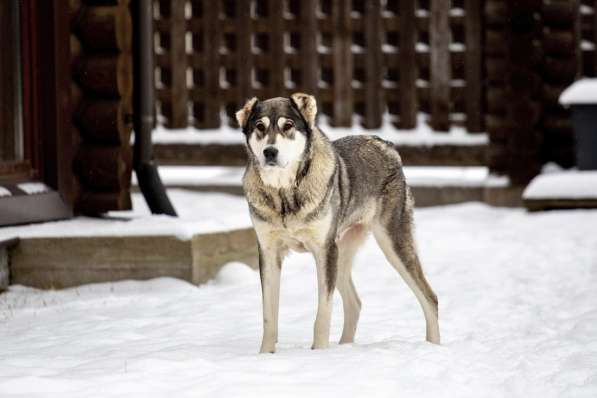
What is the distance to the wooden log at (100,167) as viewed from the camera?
8.27 meters

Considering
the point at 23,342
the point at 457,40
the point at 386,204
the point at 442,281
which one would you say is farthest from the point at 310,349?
the point at 457,40

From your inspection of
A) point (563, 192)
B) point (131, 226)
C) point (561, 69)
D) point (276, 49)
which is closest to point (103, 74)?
point (131, 226)

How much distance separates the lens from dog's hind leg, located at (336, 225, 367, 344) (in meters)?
5.80

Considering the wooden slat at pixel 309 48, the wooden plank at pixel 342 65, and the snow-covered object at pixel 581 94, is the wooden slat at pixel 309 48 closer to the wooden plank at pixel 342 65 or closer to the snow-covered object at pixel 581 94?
the wooden plank at pixel 342 65

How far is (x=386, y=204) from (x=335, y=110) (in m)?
6.19

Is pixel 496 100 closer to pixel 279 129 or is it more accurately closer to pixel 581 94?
pixel 581 94

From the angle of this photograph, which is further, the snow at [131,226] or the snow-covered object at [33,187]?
the snow-covered object at [33,187]

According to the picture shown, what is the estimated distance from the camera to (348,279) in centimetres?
589

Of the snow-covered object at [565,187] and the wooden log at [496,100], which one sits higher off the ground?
the wooden log at [496,100]

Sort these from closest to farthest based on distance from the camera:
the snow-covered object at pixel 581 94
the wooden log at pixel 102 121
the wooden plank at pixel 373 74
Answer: the wooden log at pixel 102 121, the snow-covered object at pixel 581 94, the wooden plank at pixel 373 74

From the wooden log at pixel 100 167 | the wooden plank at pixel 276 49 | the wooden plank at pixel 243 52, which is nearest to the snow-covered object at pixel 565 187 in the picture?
the wooden plank at pixel 276 49

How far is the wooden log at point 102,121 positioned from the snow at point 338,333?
134 cm

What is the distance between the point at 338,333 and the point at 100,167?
282 cm

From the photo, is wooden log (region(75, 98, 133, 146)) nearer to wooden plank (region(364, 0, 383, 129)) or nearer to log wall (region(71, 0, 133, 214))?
log wall (region(71, 0, 133, 214))
